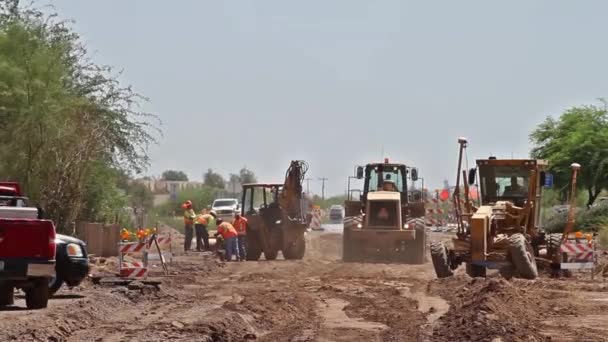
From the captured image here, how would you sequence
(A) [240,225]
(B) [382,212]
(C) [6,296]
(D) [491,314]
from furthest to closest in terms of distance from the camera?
1. (A) [240,225]
2. (B) [382,212]
3. (C) [6,296]
4. (D) [491,314]

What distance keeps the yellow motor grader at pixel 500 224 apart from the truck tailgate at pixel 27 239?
446 inches

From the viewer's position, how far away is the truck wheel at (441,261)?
2819 centimetres

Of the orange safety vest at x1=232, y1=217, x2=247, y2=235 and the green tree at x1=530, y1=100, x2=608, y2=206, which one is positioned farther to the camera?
the green tree at x1=530, y1=100, x2=608, y2=206

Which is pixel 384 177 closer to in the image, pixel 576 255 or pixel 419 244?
pixel 419 244

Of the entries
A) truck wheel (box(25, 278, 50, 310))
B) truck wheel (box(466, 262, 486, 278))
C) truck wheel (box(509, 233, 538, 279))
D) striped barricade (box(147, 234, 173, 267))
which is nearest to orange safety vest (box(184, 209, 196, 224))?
striped barricade (box(147, 234, 173, 267))

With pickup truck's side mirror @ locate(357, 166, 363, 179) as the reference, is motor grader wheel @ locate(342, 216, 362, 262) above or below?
below

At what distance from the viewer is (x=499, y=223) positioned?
27828 millimetres

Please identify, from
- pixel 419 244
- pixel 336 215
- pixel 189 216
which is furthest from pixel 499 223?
pixel 336 215

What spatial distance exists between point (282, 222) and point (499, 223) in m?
12.3

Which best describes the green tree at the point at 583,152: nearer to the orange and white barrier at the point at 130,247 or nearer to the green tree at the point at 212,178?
the orange and white barrier at the point at 130,247

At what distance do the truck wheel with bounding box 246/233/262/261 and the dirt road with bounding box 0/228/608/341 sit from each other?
9.57 metres

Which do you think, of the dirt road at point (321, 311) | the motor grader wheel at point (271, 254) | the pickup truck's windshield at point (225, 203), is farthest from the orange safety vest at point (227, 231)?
the pickup truck's windshield at point (225, 203)

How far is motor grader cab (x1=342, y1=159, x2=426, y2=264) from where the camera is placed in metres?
36.2

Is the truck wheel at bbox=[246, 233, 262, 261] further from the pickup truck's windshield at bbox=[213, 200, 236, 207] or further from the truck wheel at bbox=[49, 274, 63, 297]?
the pickup truck's windshield at bbox=[213, 200, 236, 207]
